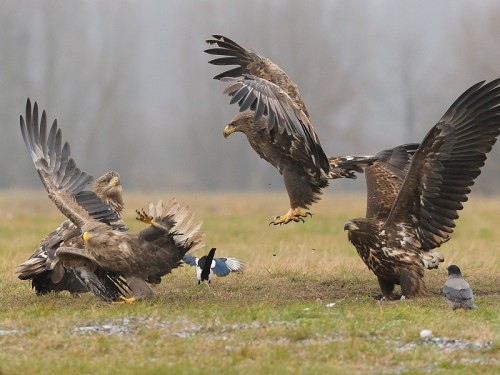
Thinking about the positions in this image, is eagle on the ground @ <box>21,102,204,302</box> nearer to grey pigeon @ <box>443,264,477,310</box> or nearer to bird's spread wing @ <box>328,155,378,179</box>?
bird's spread wing @ <box>328,155,378,179</box>

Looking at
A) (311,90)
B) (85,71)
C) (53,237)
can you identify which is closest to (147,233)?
(53,237)

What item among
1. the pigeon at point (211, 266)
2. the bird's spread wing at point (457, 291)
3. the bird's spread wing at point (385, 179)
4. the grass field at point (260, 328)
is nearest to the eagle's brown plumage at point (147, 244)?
the grass field at point (260, 328)

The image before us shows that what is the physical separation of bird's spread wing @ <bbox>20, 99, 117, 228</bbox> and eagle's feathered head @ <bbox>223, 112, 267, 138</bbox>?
1.60 metres

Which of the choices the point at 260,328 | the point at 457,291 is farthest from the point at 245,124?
the point at 260,328

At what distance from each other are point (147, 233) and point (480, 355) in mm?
3804

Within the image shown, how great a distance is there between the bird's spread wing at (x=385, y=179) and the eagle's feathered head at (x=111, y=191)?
8.97ft

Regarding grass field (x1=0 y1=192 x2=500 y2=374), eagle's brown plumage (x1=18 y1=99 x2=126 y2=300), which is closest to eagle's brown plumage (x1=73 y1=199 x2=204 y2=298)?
eagle's brown plumage (x1=18 y1=99 x2=126 y2=300)

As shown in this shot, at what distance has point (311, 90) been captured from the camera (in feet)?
205

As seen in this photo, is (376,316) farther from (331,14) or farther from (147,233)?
(331,14)

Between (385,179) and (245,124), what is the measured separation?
63.3 inches

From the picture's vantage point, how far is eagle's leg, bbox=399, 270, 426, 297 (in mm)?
10047

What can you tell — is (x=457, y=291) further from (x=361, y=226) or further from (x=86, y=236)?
(x=86, y=236)

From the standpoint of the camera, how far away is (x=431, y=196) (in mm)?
10094

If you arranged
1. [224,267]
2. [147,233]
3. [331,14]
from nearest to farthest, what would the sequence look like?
[147,233]
[224,267]
[331,14]
